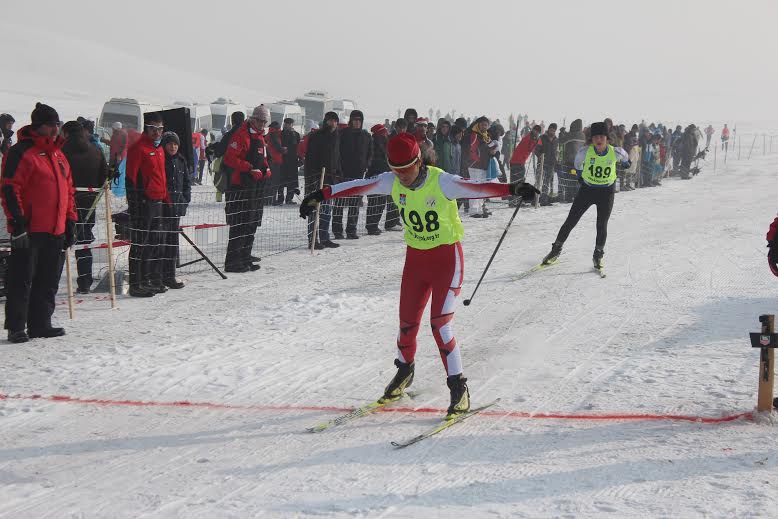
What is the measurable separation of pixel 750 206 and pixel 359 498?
59.8 ft

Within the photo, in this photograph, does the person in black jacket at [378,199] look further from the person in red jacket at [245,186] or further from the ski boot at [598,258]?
the ski boot at [598,258]

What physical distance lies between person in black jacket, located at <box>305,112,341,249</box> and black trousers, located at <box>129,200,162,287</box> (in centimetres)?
340

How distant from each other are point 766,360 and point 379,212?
966 centimetres

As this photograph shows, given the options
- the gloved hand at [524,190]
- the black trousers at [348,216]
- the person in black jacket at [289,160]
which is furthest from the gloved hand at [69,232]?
the person in black jacket at [289,160]

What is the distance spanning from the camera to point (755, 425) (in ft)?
18.5

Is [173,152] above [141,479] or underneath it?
above

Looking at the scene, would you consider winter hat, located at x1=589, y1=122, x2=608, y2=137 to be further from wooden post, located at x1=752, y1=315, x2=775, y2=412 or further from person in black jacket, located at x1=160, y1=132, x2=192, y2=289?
wooden post, located at x1=752, y1=315, x2=775, y2=412

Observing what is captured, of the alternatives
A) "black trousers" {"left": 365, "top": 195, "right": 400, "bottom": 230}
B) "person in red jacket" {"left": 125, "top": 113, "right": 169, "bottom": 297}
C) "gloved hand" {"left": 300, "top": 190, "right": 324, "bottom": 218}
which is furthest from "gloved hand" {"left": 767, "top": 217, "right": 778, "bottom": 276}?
"black trousers" {"left": 365, "top": 195, "right": 400, "bottom": 230}

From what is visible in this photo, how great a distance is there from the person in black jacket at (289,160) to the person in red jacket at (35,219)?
10313mm

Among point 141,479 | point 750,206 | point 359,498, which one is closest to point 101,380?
point 141,479

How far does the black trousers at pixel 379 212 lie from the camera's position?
14.6m

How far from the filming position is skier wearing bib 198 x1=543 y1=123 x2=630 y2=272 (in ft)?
36.4

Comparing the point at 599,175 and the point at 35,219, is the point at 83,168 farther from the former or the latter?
the point at 599,175

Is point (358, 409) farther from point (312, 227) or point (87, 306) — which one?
point (312, 227)
